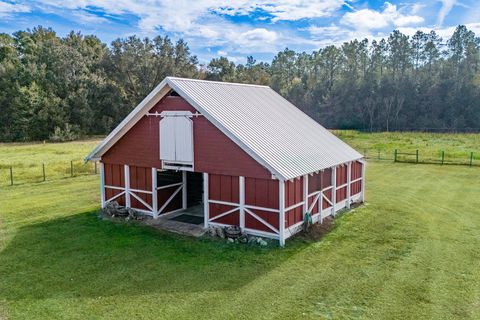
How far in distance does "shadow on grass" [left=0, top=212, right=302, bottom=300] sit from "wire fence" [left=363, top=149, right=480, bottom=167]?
20071 millimetres

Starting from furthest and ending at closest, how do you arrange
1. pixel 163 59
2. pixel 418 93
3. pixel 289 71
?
pixel 289 71
pixel 418 93
pixel 163 59

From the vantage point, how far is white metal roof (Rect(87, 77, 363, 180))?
38.0 ft

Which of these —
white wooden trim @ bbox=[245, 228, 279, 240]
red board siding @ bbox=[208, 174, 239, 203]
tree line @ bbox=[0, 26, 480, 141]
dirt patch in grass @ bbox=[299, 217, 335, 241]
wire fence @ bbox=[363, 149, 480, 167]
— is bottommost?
dirt patch in grass @ bbox=[299, 217, 335, 241]

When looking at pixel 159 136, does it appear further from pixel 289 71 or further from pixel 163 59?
pixel 289 71

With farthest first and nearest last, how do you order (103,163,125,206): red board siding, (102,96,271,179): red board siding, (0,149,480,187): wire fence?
(0,149,480,187): wire fence, (103,163,125,206): red board siding, (102,96,271,179): red board siding

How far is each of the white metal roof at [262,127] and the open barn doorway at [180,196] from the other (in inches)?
96.5

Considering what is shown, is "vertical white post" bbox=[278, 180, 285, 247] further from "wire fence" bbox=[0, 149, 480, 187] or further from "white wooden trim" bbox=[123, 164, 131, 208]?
"wire fence" bbox=[0, 149, 480, 187]

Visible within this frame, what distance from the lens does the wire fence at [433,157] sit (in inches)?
1060

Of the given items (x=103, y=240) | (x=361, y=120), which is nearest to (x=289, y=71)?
(x=361, y=120)

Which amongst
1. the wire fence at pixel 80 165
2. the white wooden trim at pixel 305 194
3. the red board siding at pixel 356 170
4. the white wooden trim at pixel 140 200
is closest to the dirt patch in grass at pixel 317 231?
the white wooden trim at pixel 305 194

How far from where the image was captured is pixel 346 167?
1522 centimetres

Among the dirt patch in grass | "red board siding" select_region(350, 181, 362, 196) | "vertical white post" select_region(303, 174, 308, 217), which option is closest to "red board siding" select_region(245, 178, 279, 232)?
the dirt patch in grass

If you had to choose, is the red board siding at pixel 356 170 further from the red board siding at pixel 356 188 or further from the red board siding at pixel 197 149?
the red board siding at pixel 197 149

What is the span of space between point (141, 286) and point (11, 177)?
50.6 ft
